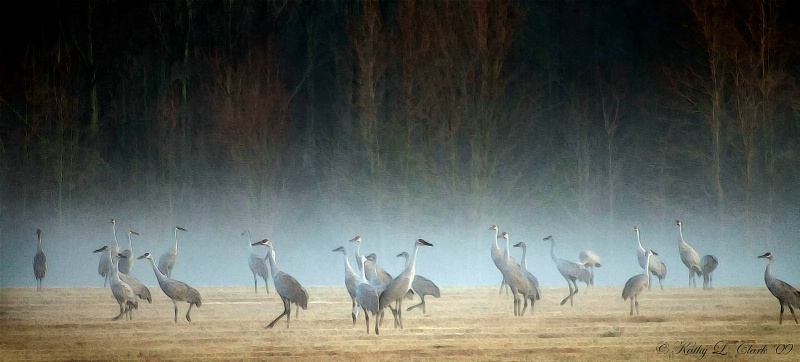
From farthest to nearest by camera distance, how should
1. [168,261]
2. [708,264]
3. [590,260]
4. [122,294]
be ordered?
[590,260], [708,264], [168,261], [122,294]

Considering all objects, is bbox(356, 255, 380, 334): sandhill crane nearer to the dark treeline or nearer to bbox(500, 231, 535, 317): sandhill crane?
bbox(500, 231, 535, 317): sandhill crane

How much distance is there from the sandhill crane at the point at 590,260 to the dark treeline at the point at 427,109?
403mm

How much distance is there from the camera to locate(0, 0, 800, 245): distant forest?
10.8m

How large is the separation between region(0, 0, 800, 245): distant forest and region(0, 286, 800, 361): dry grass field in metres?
1.21

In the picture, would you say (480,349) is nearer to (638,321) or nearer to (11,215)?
(638,321)

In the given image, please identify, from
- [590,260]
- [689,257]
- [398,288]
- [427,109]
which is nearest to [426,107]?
[427,109]

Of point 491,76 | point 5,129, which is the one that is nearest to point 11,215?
point 5,129

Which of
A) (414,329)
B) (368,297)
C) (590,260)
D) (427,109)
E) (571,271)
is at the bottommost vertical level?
(414,329)

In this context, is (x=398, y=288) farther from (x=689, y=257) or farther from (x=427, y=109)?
(x=689, y=257)

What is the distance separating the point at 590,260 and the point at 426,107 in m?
2.35

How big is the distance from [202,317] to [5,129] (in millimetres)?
3355

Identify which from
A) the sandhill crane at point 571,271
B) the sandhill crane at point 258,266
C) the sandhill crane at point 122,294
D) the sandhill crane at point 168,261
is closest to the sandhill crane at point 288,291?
the sandhill crane at point 122,294

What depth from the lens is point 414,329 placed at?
8367 mm

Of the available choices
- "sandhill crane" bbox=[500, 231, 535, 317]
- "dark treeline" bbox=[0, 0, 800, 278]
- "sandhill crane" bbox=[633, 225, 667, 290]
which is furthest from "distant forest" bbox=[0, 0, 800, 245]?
"sandhill crane" bbox=[500, 231, 535, 317]
